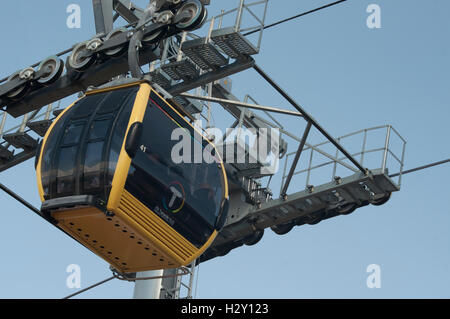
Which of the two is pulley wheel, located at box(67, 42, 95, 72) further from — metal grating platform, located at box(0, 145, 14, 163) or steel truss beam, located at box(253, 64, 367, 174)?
metal grating platform, located at box(0, 145, 14, 163)

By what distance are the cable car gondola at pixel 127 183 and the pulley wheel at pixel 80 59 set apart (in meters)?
2.85

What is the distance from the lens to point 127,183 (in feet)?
52.5

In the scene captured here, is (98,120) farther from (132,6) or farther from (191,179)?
(132,6)

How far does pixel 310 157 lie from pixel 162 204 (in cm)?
949

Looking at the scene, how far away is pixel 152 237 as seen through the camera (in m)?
16.4

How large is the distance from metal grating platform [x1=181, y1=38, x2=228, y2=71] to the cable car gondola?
3.10 m

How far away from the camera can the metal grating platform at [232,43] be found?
1989cm

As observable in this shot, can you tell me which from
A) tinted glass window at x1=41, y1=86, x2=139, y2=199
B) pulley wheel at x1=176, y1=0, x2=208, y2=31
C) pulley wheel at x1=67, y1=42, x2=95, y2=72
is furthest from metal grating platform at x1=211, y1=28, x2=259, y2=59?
tinted glass window at x1=41, y1=86, x2=139, y2=199

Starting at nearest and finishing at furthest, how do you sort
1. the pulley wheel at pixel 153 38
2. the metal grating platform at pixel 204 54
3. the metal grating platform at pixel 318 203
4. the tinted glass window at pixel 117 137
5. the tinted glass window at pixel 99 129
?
1. the tinted glass window at pixel 117 137
2. the tinted glass window at pixel 99 129
3. the pulley wheel at pixel 153 38
4. the metal grating platform at pixel 204 54
5. the metal grating platform at pixel 318 203

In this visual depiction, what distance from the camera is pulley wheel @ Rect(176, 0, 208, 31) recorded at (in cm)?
1908

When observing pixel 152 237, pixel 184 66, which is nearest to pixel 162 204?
pixel 152 237

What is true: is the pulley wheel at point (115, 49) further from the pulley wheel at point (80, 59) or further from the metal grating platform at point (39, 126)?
the metal grating platform at point (39, 126)

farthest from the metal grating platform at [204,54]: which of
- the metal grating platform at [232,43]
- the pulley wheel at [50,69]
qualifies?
the pulley wheel at [50,69]

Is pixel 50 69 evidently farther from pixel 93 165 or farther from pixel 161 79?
pixel 93 165
